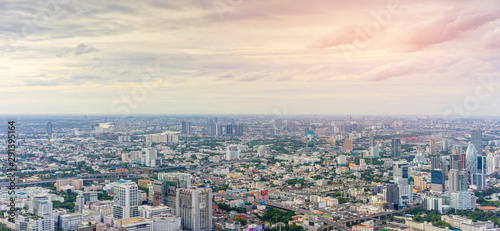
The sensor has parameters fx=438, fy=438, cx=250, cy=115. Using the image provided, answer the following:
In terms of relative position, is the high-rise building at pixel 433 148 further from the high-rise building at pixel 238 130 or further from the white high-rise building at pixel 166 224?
the white high-rise building at pixel 166 224

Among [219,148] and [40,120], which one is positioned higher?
[40,120]

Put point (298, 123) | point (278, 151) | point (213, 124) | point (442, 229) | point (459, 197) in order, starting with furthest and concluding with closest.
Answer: point (213, 124) → point (298, 123) → point (278, 151) → point (459, 197) → point (442, 229)

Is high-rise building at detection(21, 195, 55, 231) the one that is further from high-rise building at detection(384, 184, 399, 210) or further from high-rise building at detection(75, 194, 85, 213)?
high-rise building at detection(384, 184, 399, 210)

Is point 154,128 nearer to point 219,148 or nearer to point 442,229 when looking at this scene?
point 219,148

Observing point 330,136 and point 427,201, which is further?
point 330,136

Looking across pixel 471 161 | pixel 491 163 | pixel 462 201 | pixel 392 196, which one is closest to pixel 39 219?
pixel 392 196

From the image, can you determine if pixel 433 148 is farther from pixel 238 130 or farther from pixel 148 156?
pixel 238 130

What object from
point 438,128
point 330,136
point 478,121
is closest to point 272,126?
Answer: point 330,136
